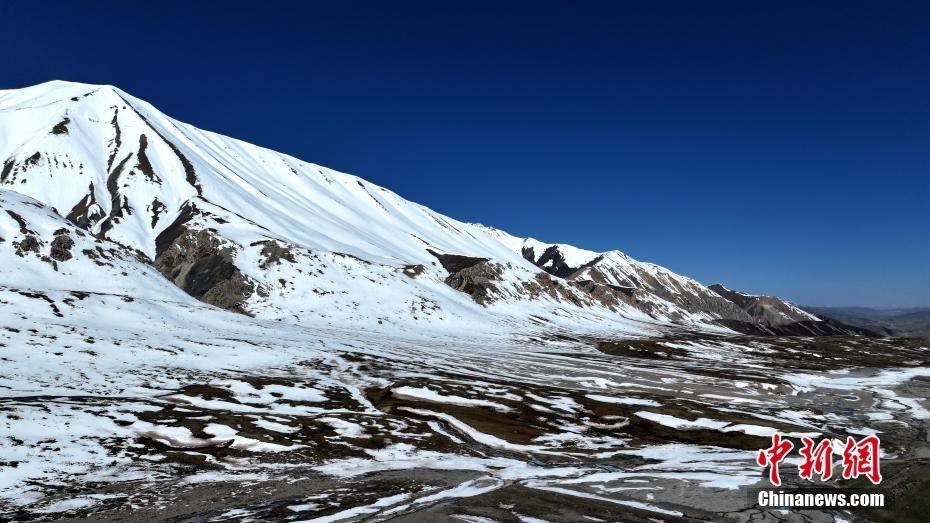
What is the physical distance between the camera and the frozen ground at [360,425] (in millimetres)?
24500

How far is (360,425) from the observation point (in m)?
40.8

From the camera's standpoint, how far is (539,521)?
22141 millimetres

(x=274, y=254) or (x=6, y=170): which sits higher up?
(x=6, y=170)

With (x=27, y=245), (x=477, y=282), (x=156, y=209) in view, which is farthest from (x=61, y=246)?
(x=477, y=282)

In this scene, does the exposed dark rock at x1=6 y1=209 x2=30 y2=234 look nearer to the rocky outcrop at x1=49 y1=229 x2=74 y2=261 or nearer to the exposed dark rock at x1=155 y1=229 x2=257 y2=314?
the rocky outcrop at x1=49 y1=229 x2=74 y2=261

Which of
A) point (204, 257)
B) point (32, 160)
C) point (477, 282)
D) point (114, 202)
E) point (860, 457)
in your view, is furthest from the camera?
point (477, 282)

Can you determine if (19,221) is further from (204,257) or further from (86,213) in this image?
(86,213)

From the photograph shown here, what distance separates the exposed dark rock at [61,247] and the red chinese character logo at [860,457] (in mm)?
109428

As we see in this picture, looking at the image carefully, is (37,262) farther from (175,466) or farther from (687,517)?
(687,517)

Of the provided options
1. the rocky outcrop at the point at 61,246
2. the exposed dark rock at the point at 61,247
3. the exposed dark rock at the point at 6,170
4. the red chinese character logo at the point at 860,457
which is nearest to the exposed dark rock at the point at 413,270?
the rocky outcrop at the point at 61,246

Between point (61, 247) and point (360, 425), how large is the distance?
83962mm

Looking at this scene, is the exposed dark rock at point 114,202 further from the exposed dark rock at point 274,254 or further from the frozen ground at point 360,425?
the frozen ground at point 360,425

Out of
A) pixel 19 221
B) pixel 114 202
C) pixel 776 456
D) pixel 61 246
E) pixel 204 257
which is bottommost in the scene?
pixel 776 456

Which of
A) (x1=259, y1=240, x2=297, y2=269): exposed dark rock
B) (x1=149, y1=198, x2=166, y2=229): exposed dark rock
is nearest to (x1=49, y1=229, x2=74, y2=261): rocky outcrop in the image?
(x1=259, y1=240, x2=297, y2=269): exposed dark rock
